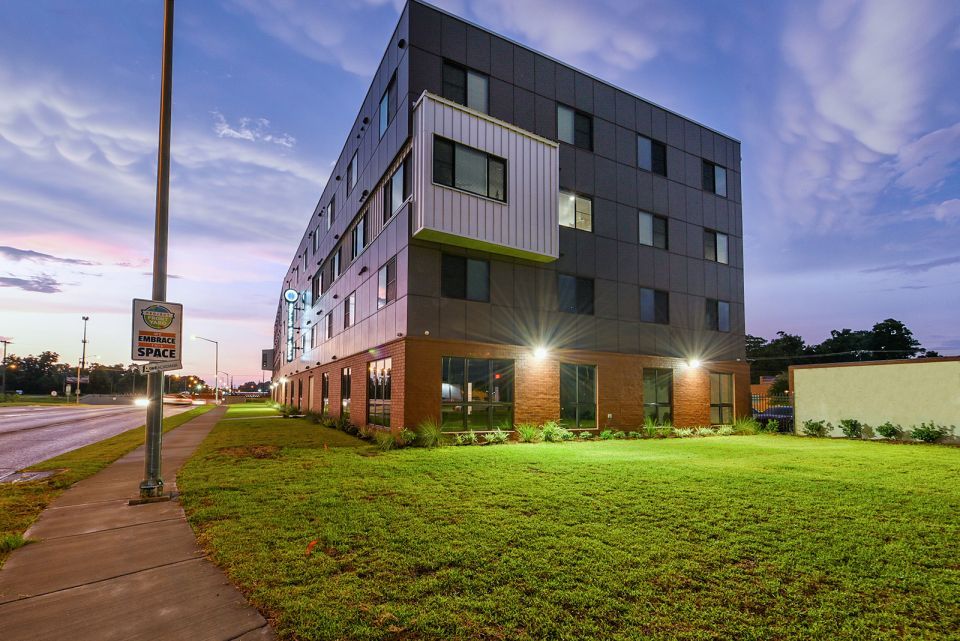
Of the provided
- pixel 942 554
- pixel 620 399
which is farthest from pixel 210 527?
pixel 620 399

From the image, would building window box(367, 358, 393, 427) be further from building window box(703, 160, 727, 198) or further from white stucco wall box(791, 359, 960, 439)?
white stucco wall box(791, 359, 960, 439)

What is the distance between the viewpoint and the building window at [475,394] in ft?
50.2

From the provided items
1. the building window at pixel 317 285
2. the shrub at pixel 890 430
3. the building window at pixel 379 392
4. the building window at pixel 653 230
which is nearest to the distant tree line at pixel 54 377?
the building window at pixel 317 285

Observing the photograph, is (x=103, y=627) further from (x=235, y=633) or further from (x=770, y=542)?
(x=770, y=542)

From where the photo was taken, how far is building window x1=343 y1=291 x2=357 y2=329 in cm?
2159

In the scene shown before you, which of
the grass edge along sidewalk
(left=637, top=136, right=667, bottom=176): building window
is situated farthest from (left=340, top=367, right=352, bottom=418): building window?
(left=637, top=136, right=667, bottom=176): building window

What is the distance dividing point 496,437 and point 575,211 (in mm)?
9024

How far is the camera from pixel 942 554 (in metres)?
5.10

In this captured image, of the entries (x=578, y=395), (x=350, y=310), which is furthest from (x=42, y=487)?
(x=578, y=395)

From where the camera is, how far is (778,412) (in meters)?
22.8

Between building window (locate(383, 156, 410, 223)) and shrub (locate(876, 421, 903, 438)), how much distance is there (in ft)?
64.0

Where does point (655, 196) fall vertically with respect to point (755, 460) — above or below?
above

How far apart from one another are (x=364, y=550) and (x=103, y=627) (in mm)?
2186

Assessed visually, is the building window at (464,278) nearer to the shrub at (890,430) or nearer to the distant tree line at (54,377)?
the shrub at (890,430)
